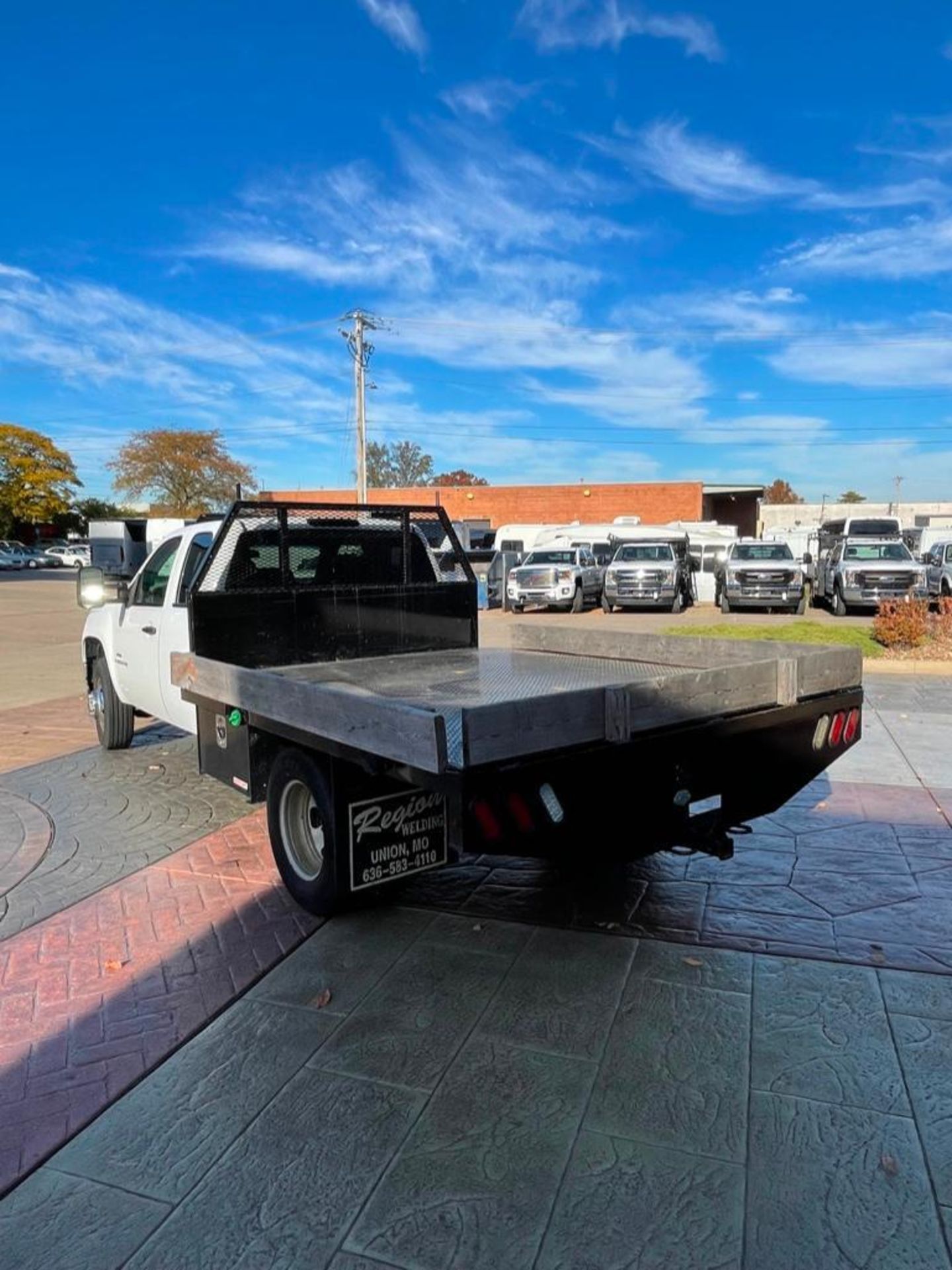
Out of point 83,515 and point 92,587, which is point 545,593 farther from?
point 83,515

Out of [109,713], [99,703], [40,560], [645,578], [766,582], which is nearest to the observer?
[109,713]

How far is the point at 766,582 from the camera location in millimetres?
21234

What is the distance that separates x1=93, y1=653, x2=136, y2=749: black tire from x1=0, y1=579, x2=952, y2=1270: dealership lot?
2287 mm

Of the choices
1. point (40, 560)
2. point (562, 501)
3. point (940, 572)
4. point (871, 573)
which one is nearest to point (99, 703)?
point (871, 573)

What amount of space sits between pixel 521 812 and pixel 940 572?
69.9 ft

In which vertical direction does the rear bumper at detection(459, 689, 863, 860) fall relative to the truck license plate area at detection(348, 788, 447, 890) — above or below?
above

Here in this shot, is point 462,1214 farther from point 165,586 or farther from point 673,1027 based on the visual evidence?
point 165,586

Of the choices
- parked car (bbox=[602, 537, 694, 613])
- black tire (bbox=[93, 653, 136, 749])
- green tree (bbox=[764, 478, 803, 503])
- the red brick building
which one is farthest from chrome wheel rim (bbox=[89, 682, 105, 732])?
green tree (bbox=[764, 478, 803, 503])

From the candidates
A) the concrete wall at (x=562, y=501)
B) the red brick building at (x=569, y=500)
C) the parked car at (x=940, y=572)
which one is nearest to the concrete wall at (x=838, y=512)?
the red brick building at (x=569, y=500)

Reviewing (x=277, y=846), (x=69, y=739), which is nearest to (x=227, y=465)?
(x=69, y=739)

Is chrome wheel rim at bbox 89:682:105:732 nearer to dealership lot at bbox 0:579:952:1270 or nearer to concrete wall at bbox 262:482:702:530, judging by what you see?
dealership lot at bbox 0:579:952:1270

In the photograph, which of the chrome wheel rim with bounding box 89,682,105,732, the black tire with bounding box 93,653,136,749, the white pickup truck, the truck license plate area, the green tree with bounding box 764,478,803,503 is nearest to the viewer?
the truck license plate area

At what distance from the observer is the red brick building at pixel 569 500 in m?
48.0

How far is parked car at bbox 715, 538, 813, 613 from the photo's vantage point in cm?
2114
